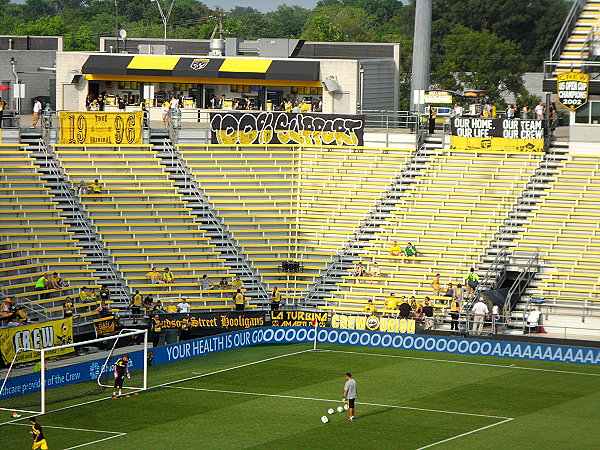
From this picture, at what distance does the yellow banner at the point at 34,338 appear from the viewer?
35062 mm

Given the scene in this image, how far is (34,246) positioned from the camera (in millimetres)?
44156

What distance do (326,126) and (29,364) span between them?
22916 millimetres

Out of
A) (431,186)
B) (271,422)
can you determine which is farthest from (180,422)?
(431,186)

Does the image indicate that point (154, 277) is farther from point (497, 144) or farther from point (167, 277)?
point (497, 144)

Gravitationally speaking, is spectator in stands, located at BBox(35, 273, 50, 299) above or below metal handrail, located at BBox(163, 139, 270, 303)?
below

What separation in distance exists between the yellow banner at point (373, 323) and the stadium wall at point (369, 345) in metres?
0.57

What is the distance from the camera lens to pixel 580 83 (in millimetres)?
48812

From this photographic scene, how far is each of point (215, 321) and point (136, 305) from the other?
3.20 meters

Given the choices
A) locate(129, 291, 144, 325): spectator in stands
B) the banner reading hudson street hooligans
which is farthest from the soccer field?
the banner reading hudson street hooligans

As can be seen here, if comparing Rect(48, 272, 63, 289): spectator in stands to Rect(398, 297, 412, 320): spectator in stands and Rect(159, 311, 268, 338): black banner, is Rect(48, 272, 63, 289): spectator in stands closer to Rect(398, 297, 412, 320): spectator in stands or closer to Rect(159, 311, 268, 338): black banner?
Rect(159, 311, 268, 338): black banner

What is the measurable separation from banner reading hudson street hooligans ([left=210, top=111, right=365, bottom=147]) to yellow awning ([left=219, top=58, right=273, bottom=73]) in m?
6.08

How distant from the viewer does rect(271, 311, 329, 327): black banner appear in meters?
44.7

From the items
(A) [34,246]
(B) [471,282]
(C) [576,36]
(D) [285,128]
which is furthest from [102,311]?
(C) [576,36]

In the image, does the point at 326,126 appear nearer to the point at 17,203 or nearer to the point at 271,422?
the point at 17,203
